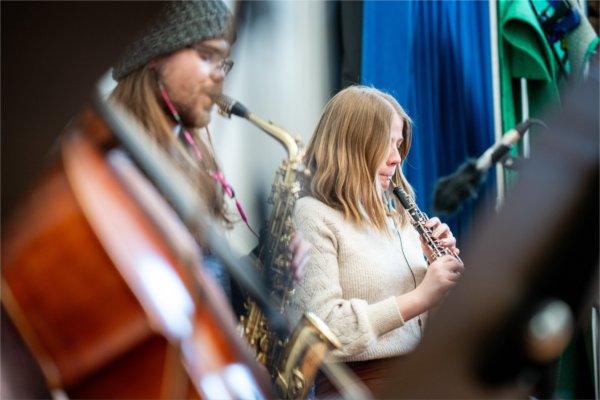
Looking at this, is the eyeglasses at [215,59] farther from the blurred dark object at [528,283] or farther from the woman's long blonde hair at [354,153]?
the blurred dark object at [528,283]

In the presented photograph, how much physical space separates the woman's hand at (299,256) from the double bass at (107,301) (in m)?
0.14

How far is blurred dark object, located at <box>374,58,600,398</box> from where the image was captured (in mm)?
230

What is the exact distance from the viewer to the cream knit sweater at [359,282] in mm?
573

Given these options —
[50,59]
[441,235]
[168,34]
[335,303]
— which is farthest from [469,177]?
[50,59]

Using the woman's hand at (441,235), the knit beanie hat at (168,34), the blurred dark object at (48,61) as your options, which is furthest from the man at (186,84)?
the blurred dark object at (48,61)

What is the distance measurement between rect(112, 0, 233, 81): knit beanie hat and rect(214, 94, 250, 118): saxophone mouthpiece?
56 millimetres

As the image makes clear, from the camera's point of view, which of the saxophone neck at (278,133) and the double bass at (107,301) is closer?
the double bass at (107,301)

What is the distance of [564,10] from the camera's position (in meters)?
0.74

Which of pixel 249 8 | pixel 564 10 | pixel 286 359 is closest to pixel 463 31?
pixel 564 10

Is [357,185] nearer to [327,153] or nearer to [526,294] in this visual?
[327,153]

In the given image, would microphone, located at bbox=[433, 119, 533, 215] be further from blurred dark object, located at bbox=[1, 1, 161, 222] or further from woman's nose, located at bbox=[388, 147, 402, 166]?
blurred dark object, located at bbox=[1, 1, 161, 222]

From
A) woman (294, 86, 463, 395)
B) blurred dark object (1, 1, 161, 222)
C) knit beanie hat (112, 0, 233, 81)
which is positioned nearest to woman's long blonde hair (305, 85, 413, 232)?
woman (294, 86, 463, 395)

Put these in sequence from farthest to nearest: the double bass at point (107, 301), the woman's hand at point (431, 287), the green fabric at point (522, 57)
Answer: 1. the green fabric at point (522, 57)
2. the woman's hand at point (431, 287)
3. the double bass at point (107, 301)

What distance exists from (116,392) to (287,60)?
0.36 m
